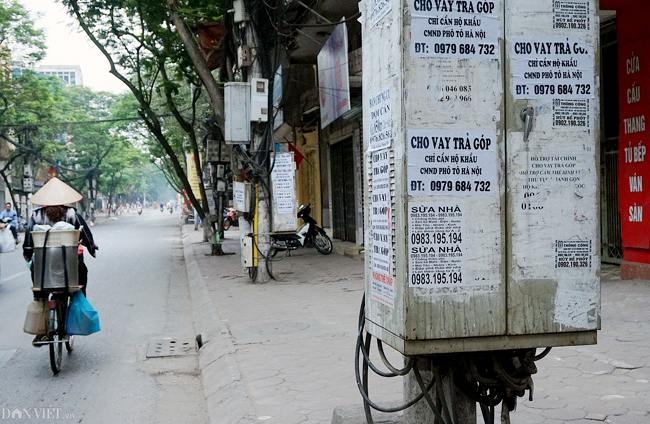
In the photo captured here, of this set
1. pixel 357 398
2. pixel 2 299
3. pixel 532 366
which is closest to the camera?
pixel 532 366

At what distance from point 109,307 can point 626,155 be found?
7907 millimetres

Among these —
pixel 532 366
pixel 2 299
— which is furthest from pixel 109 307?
pixel 532 366

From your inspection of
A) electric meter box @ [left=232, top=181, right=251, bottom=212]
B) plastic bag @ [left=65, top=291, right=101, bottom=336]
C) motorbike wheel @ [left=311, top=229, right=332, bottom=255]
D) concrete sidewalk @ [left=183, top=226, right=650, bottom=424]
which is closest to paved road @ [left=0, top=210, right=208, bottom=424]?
concrete sidewalk @ [left=183, top=226, right=650, bottom=424]

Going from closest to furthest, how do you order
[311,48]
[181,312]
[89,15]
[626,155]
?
[626,155], [181,312], [89,15], [311,48]

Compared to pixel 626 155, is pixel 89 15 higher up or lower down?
higher up

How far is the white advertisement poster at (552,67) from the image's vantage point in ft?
7.73

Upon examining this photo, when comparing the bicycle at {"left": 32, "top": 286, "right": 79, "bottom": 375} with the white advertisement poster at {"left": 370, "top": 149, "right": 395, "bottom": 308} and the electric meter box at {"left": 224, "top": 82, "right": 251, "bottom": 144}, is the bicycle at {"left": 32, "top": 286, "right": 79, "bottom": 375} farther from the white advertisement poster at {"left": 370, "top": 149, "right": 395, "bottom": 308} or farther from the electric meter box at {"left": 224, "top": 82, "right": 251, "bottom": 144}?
the electric meter box at {"left": 224, "top": 82, "right": 251, "bottom": 144}

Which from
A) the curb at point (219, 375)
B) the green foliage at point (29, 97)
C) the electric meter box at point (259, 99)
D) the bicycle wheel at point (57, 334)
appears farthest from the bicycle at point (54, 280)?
the green foliage at point (29, 97)

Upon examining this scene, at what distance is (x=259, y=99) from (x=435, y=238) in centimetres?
811

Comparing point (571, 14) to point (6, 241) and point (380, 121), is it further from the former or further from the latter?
point (6, 241)

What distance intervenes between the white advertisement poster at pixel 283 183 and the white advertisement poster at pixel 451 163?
8.32 meters

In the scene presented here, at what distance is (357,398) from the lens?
13.8 feet

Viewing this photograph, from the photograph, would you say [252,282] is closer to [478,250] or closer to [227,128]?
[227,128]

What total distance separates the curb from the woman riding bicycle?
1.46m
